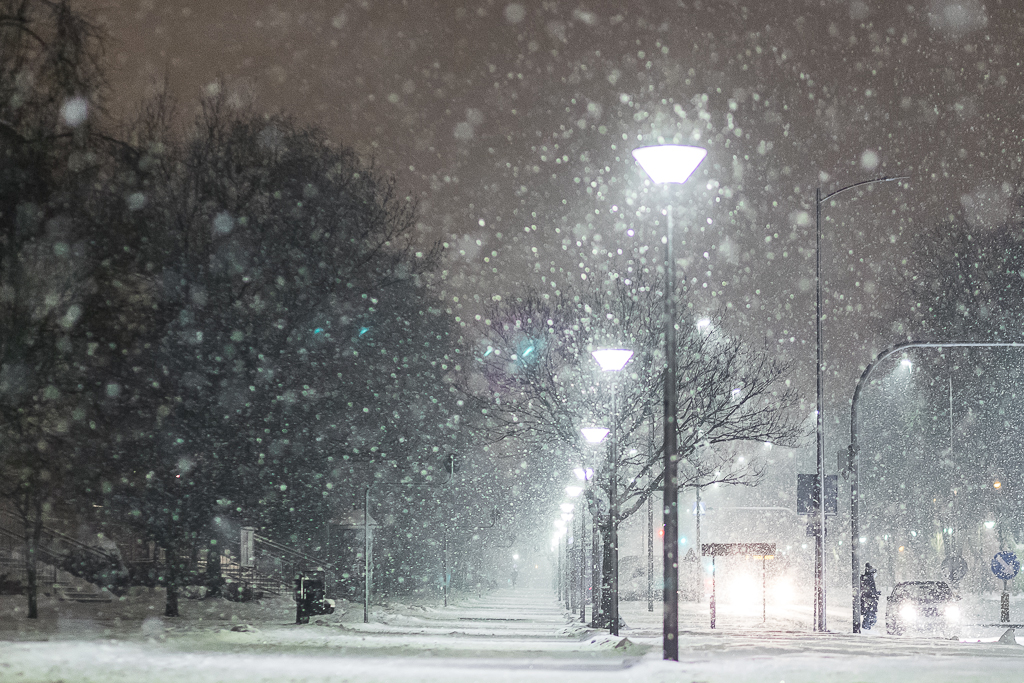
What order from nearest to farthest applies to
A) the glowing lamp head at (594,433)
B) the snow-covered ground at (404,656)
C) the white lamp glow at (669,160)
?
the snow-covered ground at (404,656) < the white lamp glow at (669,160) < the glowing lamp head at (594,433)

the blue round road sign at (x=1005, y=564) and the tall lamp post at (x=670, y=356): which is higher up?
the tall lamp post at (x=670, y=356)

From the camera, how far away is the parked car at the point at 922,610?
1357 inches

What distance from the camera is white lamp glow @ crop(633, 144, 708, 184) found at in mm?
15000

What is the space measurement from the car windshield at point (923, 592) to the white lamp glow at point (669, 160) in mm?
23511

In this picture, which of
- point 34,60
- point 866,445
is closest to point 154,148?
point 34,60

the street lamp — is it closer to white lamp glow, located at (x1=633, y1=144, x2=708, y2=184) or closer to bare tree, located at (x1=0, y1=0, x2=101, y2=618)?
bare tree, located at (x1=0, y1=0, x2=101, y2=618)

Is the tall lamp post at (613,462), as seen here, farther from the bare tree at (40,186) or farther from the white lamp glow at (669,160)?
the bare tree at (40,186)

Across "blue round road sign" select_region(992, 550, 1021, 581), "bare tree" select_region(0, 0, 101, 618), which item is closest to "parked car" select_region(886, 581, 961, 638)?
"blue round road sign" select_region(992, 550, 1021, 581)

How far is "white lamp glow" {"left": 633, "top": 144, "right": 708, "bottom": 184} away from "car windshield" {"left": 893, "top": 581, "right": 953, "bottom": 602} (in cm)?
2351

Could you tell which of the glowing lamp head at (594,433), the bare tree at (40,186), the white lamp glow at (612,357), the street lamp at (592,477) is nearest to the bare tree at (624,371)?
the street lamp at (592,477)

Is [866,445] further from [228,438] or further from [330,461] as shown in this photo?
[228,438]

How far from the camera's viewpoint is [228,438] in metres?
32.3

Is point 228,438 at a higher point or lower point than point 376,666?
higher

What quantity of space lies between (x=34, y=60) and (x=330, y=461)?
20.5 m
